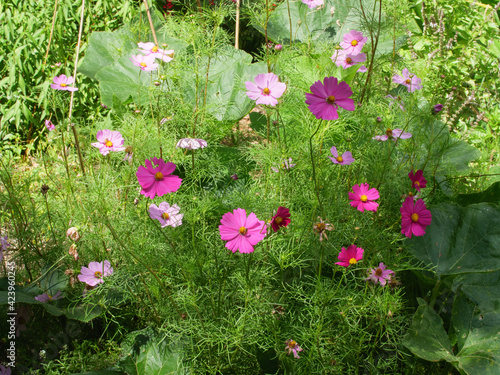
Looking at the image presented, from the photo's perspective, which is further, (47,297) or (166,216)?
(47,297)

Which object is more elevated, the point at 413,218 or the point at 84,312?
the point at 413,218

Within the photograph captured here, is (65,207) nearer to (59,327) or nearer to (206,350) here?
(59,327)

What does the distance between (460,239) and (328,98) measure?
0.81m

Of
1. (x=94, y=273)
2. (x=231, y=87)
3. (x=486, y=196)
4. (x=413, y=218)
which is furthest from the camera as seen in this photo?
(x=231, y=87)

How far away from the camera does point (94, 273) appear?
47.3 inches

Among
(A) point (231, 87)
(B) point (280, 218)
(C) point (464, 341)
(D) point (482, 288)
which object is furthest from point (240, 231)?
(A) point (231, 87)

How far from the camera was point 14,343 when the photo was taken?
1.23 m

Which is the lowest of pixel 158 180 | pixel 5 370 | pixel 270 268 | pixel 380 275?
pixel 5 370

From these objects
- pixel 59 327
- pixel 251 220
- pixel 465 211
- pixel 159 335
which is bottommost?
pixel 59 327

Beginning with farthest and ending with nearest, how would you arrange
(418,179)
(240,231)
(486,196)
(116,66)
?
1. (116,66)
2. (486,196)
3. (418,179)
4. (240,231)

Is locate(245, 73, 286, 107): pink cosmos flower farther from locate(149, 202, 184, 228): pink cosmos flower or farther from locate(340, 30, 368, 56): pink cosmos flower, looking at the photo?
locate(340, 30, 368, 56): pink cosmos flower

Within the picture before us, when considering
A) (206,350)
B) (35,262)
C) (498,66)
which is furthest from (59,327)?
(498,66)

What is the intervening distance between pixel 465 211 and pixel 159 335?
1026mm

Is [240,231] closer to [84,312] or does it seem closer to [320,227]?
[320,227]
